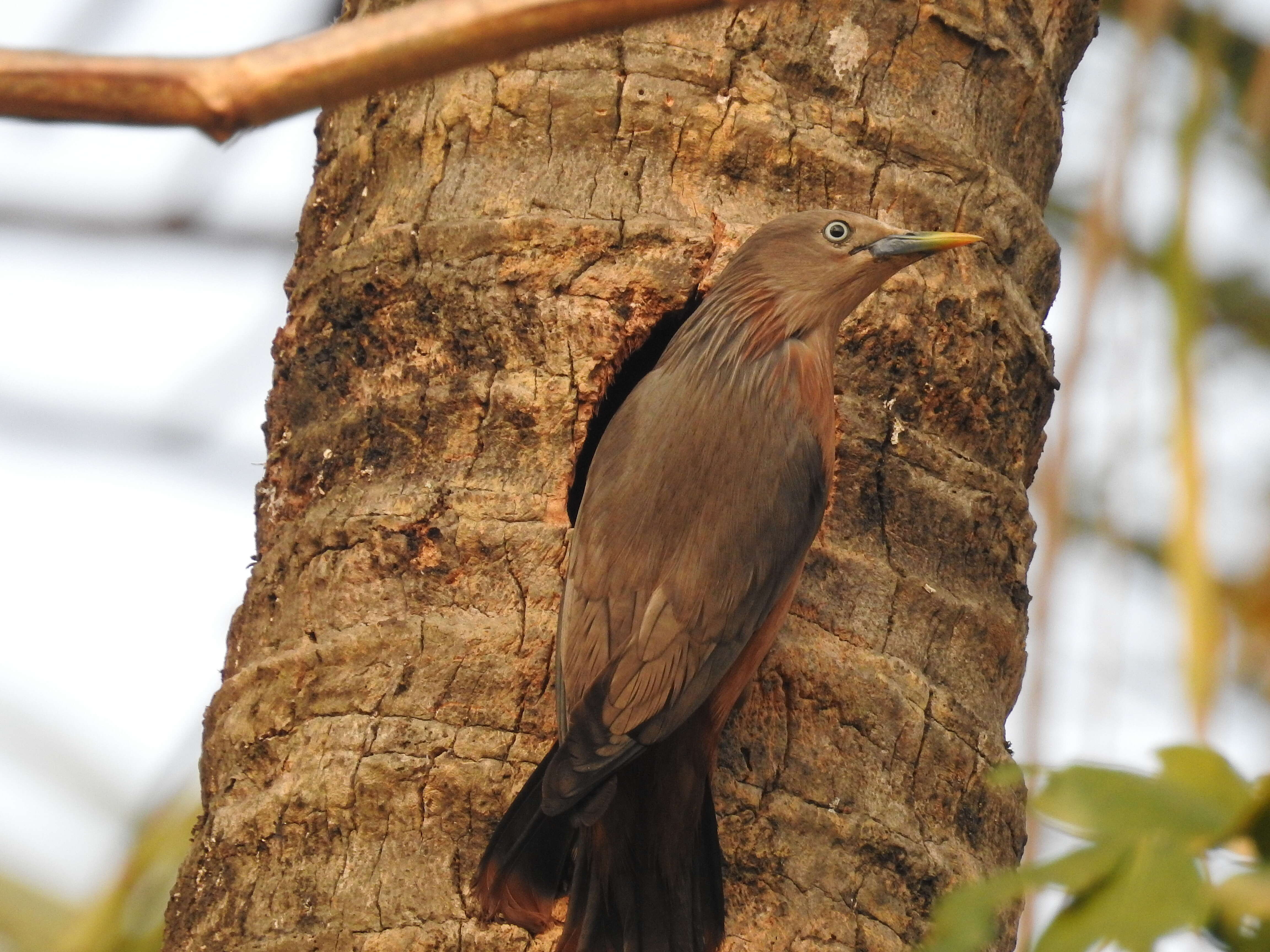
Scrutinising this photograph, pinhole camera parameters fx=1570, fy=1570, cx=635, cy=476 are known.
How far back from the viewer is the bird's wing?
2898 millimetres

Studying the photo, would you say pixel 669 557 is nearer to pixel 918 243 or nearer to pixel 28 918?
pixel 918 243

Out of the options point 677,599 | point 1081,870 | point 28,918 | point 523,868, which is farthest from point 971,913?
point 28,918

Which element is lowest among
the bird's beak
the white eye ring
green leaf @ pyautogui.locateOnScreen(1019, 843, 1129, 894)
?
green leaf @ pyautogui.locateOnScreen(1019, 843, 1129, 894)

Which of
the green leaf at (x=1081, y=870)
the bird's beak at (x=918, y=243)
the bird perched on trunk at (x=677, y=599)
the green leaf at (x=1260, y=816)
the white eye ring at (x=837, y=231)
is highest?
the white eye ring at (x=837, y=231)

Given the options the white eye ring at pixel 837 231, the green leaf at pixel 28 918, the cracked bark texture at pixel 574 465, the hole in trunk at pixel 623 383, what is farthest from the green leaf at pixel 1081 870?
the white eye ring at pixel 837 231

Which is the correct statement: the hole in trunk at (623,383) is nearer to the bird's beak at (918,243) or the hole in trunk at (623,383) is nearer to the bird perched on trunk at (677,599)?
the bird perched on trunk at (677,599)

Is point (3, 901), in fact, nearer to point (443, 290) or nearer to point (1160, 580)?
point (443, 290)

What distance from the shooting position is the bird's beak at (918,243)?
3252 mm

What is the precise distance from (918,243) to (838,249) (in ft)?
0.71

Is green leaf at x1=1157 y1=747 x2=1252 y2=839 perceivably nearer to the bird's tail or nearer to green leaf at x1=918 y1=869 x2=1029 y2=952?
green leaf at x1=918 y1=869 x2=1029 y2=952

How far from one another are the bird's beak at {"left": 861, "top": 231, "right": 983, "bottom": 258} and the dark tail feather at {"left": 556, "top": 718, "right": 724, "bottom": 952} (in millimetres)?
1095

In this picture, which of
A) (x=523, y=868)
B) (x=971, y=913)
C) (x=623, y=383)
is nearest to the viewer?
(x=971, y=913)

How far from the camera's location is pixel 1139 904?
1045 millimetres

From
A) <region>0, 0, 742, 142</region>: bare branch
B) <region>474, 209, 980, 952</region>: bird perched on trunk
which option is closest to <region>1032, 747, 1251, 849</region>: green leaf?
<region>0, 0, 742, 142</region>: bare branch
